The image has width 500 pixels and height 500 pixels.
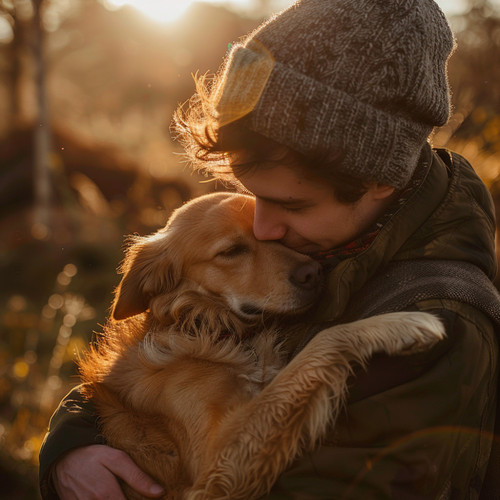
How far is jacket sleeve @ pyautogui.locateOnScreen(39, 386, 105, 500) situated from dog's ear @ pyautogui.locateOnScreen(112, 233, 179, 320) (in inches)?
19.8

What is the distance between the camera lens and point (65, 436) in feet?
7.42

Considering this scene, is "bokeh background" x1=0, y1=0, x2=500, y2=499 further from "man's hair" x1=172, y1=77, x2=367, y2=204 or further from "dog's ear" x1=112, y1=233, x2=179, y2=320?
"man's hair" x1=172, y1=77, x2=367, y2=204

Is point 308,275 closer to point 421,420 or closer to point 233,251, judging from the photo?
point 233,251

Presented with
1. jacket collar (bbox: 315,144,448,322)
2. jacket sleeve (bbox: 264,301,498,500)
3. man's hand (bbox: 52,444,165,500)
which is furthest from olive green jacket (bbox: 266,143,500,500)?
man's hand (bbox: 52,444,165,500)

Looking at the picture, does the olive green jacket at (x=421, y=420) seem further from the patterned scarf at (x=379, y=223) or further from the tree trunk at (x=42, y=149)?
the tree trunk at (x=42, y=149)

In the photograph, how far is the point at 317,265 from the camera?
2305 mm

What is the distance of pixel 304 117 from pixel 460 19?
7211 mm

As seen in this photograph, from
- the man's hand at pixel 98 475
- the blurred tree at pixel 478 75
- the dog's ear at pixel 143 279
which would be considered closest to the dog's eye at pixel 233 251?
the dog's ear at pixel 143 279

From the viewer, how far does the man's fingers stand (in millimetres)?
2107

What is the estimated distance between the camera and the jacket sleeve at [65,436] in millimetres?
2241

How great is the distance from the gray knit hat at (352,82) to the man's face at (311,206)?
150 millimetres

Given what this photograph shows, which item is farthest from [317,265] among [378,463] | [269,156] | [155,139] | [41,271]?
[155,139]

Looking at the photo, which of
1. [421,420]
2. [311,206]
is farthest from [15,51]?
[421,420]

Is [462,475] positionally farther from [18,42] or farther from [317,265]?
[18,42]
